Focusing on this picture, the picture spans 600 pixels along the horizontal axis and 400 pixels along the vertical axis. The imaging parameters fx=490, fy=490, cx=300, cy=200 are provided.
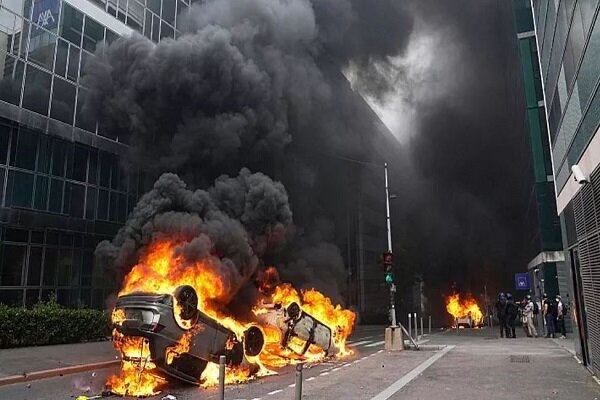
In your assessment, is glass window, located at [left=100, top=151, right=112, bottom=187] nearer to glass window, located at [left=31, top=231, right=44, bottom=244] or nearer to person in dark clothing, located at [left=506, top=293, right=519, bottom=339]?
glass window, located at [left=31, top=231, right=44, bottom=244]

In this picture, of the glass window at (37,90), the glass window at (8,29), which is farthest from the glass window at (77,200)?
the glass window at (8,29)

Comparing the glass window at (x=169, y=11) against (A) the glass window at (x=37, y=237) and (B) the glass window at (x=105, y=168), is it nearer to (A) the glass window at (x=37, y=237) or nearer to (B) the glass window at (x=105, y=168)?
(B) the glass window at (x=105, y=168)

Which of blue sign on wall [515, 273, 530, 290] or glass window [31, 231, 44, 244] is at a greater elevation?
glass window [31, 231, 44, 244]

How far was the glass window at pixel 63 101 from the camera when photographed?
1856 cm

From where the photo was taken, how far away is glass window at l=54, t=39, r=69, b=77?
18.9m

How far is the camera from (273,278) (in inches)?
575

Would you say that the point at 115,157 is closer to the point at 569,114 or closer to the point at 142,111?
the point at 142,111

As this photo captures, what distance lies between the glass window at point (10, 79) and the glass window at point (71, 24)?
249 cm

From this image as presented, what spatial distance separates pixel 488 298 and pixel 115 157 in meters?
28.8

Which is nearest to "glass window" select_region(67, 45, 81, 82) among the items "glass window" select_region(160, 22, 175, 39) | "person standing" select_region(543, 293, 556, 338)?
"glass window" select_region(160, 22, 175, 39)

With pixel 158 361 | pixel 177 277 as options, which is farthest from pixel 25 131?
pixel 158 361

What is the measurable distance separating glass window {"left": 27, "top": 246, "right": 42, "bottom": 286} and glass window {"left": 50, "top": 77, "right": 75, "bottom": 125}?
5.05 m

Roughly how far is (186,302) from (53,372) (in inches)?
166

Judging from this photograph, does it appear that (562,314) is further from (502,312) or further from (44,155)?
(44,155)
